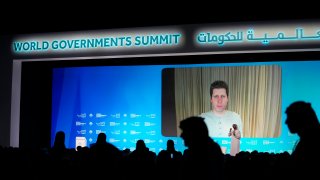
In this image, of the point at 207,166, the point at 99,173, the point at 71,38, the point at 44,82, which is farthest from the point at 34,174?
the point at 44,82

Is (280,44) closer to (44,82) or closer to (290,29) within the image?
(290,29)

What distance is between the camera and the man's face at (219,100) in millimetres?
7930

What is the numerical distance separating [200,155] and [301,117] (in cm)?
53

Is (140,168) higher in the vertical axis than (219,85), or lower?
lower

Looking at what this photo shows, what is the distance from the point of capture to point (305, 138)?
191 cm

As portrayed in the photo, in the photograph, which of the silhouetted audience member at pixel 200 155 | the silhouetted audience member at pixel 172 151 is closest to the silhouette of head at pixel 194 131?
the silhouetted audience member at pixel 200 155

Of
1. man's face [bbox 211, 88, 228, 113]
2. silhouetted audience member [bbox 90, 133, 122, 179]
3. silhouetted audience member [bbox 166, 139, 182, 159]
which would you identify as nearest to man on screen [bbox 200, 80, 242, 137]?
man's face [bbox 211, 88, 228, 113]

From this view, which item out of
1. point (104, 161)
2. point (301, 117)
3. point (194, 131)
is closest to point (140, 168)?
point (104, 161)

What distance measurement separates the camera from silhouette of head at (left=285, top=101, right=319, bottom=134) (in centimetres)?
193

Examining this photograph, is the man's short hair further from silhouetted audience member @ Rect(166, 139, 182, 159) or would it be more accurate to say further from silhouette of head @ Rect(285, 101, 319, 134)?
silhouette of head @ Rect(285, 101, 319, 134)

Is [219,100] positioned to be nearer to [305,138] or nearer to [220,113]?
[220,113]

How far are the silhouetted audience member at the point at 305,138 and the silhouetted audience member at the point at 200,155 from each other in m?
0.39

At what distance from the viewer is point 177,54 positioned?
795cm

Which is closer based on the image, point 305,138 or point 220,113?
point 305,138
